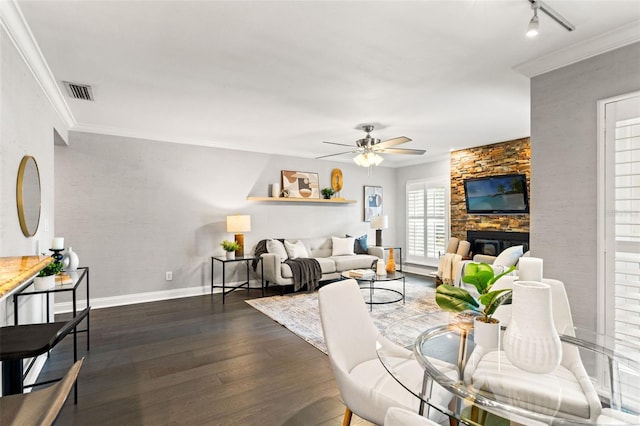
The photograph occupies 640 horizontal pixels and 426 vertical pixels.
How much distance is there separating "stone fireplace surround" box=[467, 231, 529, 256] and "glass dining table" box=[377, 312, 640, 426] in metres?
4.14

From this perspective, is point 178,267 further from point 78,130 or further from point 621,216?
point 621,216

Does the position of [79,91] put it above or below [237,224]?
above

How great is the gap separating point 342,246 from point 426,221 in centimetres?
213

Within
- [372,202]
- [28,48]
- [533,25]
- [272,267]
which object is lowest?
[272,267]

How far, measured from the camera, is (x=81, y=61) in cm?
277

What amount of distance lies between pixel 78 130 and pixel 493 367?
18.1 feet

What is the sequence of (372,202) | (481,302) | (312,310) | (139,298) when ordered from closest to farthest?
(481,302) → (312,310) → (139,298) → (372,202)

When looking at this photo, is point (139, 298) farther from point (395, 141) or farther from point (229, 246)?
point (395, 141)

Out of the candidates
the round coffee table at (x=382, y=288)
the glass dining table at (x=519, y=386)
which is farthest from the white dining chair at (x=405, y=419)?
the round coffee table at (x=382, y=288)

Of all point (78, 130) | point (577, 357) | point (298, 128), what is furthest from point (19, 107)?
point (577, 357)

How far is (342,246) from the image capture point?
22.0ft

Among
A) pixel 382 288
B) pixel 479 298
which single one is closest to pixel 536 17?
pixel 479 298

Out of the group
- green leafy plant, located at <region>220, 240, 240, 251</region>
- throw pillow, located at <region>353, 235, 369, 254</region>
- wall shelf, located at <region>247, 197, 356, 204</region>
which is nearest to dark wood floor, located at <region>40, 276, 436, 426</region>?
green leafy plant, located at <region>220, 240, 240, 251</region>

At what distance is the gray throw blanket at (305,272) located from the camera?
5.50 meters
